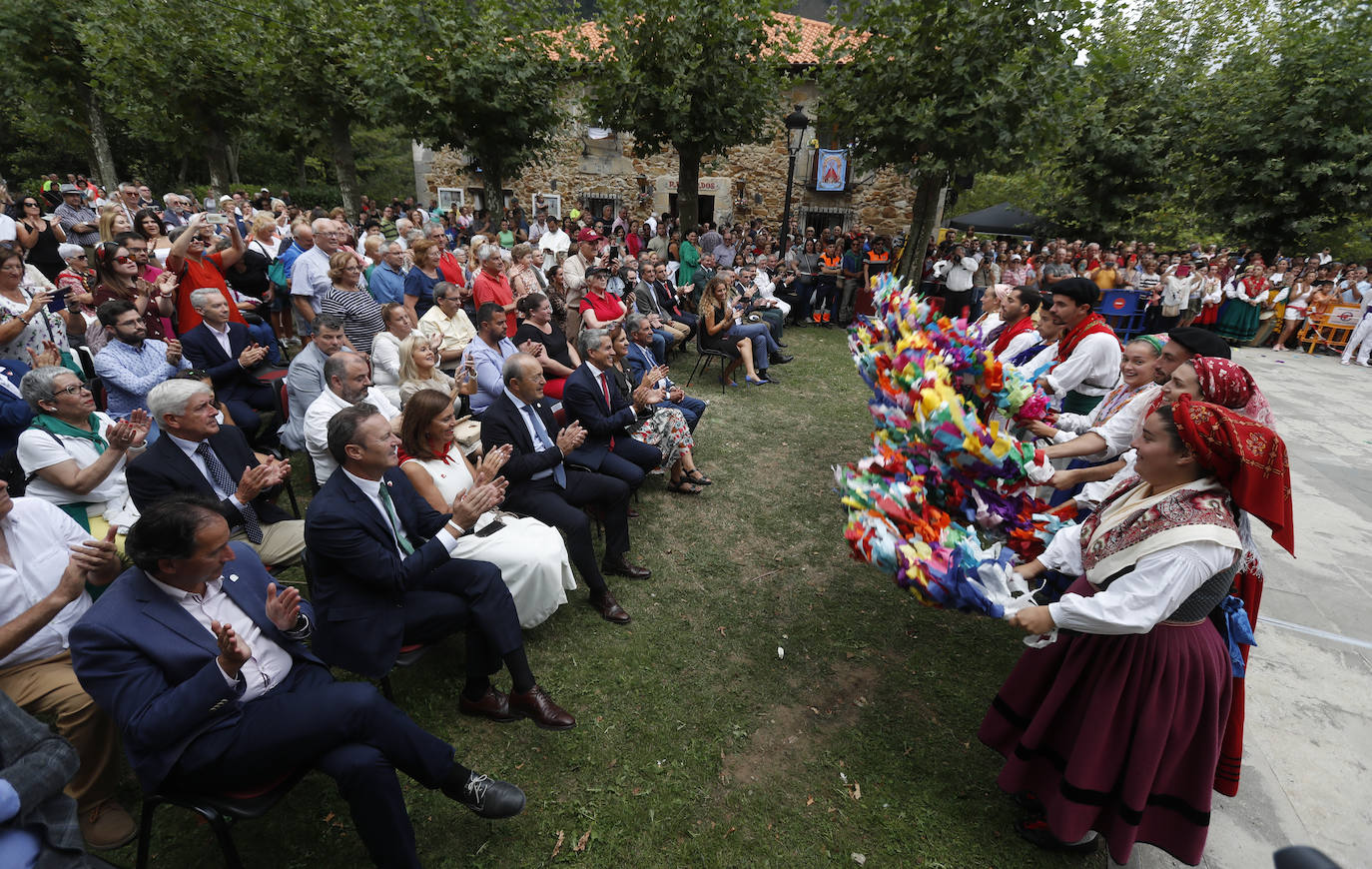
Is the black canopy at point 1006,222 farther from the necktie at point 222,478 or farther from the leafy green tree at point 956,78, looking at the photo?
the necktie at point 222,478

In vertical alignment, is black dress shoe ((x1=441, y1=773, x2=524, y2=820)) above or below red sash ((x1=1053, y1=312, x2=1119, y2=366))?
below

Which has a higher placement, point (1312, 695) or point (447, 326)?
point (447, 326)

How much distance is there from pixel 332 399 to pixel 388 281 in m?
3.35

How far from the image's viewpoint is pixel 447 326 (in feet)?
21.3

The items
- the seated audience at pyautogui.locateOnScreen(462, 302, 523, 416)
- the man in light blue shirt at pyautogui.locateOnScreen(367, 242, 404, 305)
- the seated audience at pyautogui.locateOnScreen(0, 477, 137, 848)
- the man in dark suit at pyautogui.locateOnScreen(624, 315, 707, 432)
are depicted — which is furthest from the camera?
the man in light blue shirt at pyautogui.locateOnScreen(367, 242, 404, 305)

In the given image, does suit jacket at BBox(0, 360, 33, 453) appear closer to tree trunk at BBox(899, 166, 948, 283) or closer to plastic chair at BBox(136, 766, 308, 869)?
plastic chair at BBox(136, 766, 308, 869)

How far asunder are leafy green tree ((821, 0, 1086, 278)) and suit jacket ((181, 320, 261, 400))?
10.7 meters

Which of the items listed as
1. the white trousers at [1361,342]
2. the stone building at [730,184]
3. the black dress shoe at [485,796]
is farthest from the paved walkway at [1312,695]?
the stone building at [730,184]

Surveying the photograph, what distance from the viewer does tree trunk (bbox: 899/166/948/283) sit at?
501 inches

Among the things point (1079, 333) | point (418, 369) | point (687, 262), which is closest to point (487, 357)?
point (418, 369)

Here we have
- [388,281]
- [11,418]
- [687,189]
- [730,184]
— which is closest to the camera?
[11,418]

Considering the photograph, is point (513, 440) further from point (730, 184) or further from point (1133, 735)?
point (730, 184)

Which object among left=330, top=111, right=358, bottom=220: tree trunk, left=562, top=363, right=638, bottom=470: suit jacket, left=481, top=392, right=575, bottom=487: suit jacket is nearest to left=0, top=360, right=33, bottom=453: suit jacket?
left=481, top=392, right=575, bottom=487: suit jacket

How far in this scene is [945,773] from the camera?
3285mm
